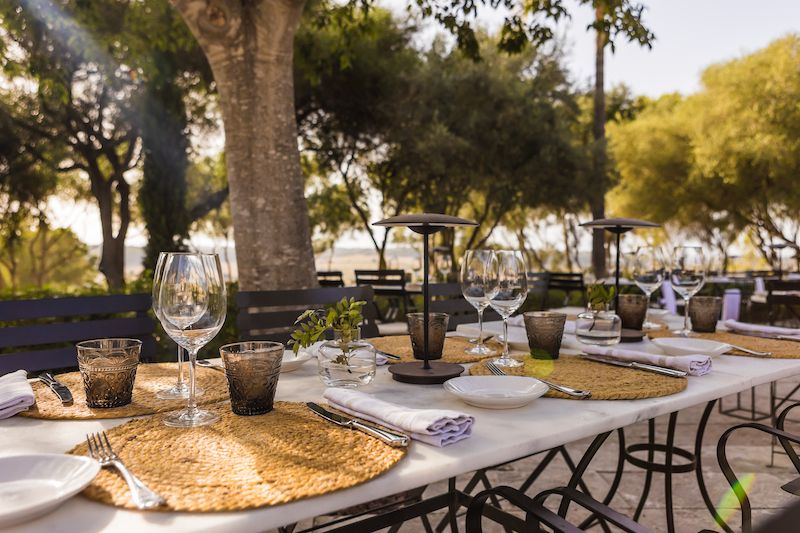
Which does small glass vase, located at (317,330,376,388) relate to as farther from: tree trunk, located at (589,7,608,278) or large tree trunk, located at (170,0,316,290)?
tree trunk, located at (589,7,608,278)

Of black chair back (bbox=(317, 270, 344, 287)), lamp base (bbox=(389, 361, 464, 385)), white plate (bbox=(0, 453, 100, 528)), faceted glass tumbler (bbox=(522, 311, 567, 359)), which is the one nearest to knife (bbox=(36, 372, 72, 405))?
white plate (bbox=(0, 453, 100, 528))

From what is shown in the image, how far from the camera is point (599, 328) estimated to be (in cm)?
196

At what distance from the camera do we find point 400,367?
5.38ft

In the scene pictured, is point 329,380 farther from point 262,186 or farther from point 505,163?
point 505,163

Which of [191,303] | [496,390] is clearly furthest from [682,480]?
[191,303]

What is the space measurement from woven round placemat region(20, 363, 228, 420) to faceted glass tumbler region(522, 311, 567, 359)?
89 centimetres

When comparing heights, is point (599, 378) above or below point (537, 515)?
above

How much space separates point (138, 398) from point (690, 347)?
1559 millimetres

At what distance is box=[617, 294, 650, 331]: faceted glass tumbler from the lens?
2338 millimetres

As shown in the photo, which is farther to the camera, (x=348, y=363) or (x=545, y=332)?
(x=545, y=332)

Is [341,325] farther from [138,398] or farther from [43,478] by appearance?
[43,478]

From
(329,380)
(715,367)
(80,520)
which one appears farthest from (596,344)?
(80,520)

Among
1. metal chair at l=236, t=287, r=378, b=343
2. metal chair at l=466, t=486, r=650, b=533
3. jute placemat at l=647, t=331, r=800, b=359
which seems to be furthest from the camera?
metal chair at l=236, t=287, r=378, b=343

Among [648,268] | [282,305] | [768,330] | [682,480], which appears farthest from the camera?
[682,480]
